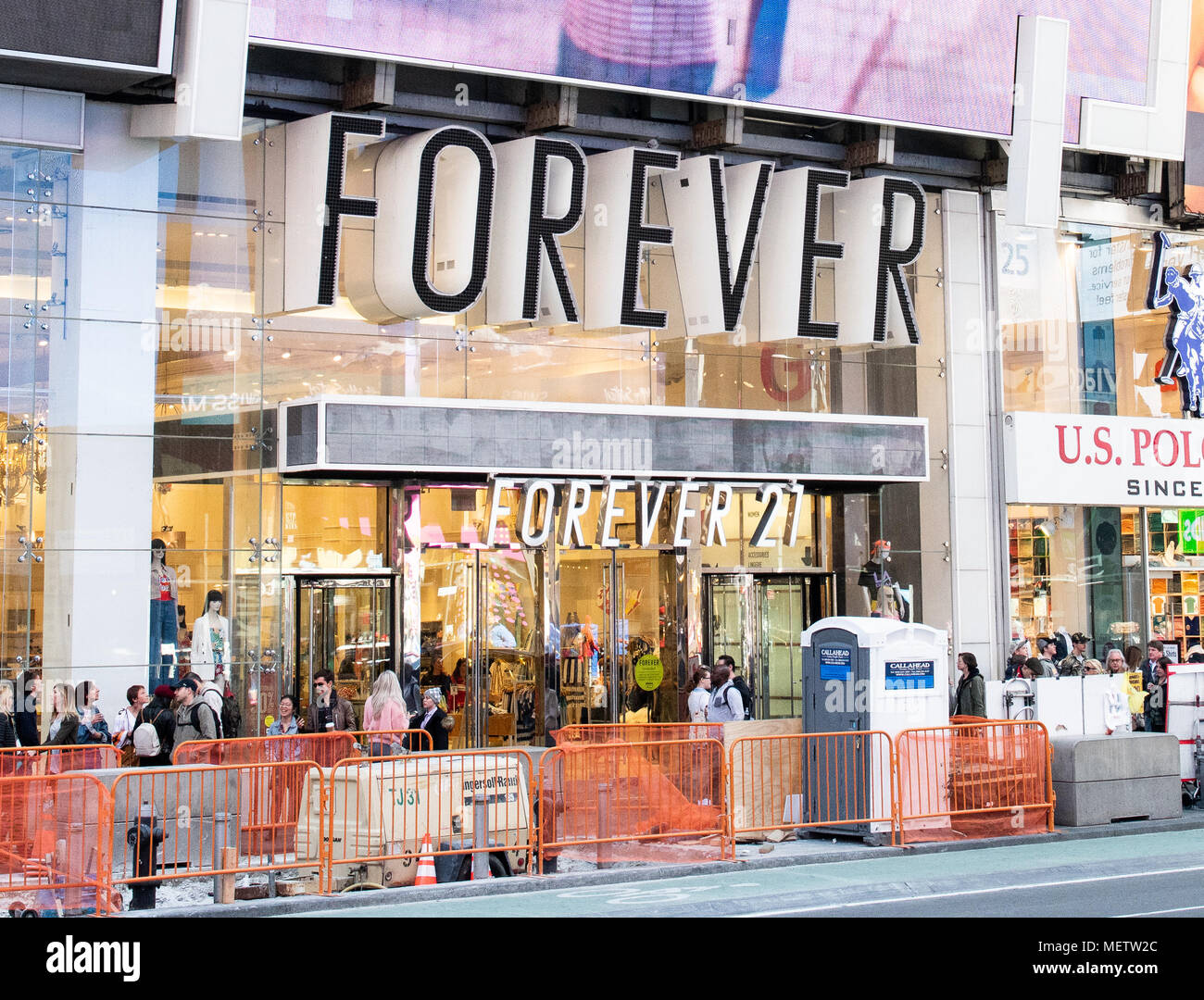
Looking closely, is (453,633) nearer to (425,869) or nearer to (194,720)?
(194,720)

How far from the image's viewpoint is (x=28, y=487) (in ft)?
69.3

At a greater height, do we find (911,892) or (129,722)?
(129,722)

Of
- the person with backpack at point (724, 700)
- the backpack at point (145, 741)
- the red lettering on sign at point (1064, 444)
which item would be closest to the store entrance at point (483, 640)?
the person with backpack at point (724, 700)

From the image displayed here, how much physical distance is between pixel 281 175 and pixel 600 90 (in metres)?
Result: 4.97

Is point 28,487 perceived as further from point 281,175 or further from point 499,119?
point 499,119

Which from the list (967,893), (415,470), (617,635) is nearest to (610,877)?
(967,893)

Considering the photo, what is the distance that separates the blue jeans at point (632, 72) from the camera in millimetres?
22953

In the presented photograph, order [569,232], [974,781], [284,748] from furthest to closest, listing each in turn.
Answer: [569,232] → [284,748] → [974,781]

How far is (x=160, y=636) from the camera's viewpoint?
21.6 metres

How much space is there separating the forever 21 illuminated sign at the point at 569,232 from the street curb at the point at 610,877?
9762 millimetres

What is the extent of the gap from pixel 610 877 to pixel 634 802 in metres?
0.91

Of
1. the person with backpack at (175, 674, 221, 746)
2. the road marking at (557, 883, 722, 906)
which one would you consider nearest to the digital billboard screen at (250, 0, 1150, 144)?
the person with backpack at (175, 674, 221, 746)

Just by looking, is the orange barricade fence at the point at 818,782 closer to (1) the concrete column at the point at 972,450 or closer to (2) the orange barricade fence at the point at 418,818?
(2) the orange barricade fence at the point at 418,818

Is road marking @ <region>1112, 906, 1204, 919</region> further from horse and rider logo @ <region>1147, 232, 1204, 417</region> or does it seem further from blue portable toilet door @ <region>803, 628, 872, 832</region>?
horse and rider logo @ <region>1147, 232, 1204, 417</region>
